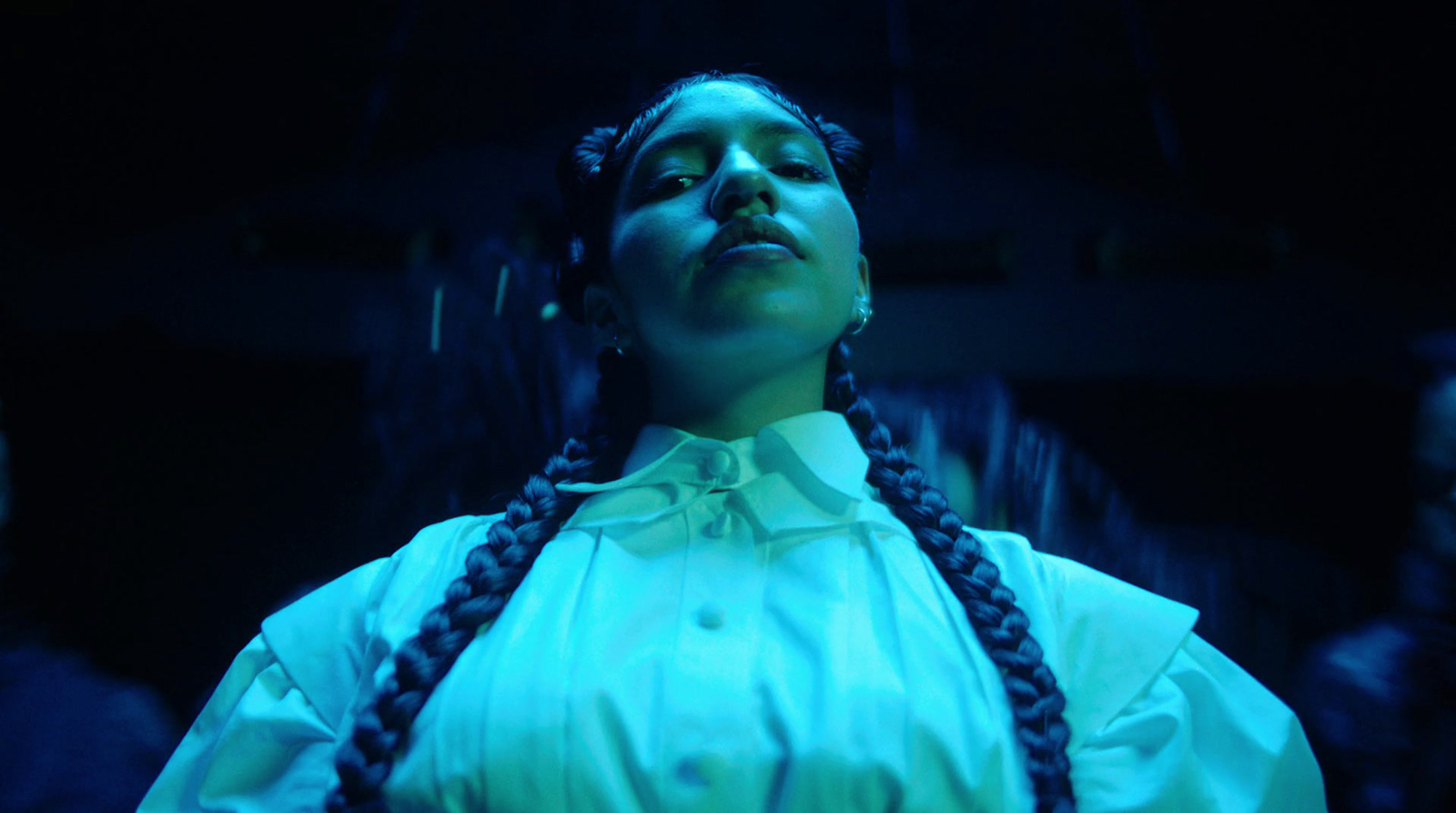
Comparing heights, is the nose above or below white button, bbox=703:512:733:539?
above

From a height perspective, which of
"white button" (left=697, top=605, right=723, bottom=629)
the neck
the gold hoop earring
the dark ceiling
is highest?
the dark ceiling

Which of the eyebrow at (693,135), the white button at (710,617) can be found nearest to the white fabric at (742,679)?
the white button at (710,617)

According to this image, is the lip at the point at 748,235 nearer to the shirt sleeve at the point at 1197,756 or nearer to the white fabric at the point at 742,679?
the white fabric at the point at 742,679

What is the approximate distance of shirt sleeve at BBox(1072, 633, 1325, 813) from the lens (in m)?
0.80

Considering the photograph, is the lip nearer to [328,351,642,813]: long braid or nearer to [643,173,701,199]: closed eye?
[643,173,701,199]: closed eye

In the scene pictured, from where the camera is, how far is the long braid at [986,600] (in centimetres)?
80

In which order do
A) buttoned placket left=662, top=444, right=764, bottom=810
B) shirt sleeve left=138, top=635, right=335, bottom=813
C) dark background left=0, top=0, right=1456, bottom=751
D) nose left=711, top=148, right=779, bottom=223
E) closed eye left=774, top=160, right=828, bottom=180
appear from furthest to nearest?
dark background left=0, top=0, right=1456, bottom=751 < closed eye left=774, top=160, right=828, bottom=180 < nose left=711, top=148, right=779, bottom=223 < shirt sleeve left=138, top=635, right=335, bottom=813 < buttoned placket left=662, top=444, right=764, bottom=810

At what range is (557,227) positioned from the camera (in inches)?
58.1

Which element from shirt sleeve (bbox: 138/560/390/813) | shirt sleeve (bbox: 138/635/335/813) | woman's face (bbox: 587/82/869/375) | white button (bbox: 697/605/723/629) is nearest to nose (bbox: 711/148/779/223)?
woman's face (bbox: 587/82/869/375)

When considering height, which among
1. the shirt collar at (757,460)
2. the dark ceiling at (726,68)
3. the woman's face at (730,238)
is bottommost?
the shirt collar at (757,460)

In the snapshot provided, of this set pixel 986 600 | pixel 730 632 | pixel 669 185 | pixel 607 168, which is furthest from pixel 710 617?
pixel 607 168

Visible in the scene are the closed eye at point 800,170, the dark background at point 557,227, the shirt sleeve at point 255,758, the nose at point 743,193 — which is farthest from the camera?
the dark background at point 557,227

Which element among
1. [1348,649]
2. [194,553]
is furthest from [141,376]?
[1348,649]

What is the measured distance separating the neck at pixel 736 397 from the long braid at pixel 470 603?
0.16 m
